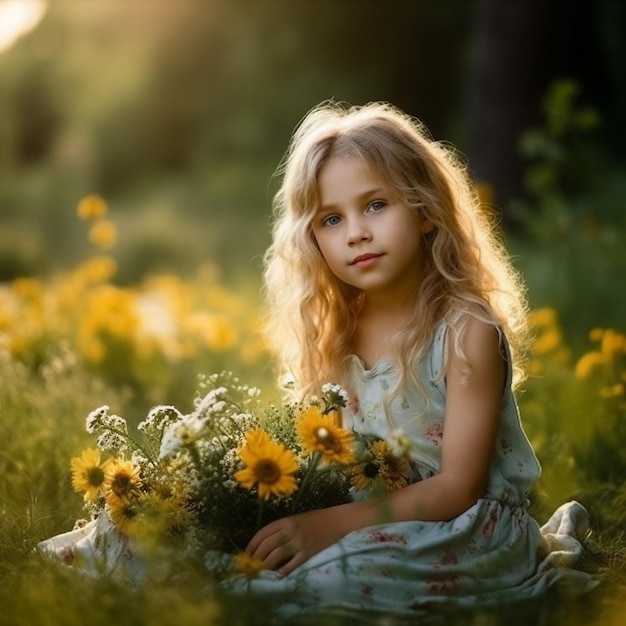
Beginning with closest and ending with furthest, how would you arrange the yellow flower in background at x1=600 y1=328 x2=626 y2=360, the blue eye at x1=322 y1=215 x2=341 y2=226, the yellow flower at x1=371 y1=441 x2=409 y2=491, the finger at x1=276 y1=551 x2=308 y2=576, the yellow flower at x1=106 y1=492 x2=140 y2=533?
1. the finger at x1=276 y1=551 x2=308 y2=576
2. the yellow flower at x1=106 y1=492 x2=140 y2=533
3. the yellow flower at x1=371 y1=441 x2=409 y2=491
4. the blue eye at x1=322 y1=215 x2=341 y2=226
5. the yellow flower in background at x1=600 y1=328 x2=626 y2=360

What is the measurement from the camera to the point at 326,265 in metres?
3.14

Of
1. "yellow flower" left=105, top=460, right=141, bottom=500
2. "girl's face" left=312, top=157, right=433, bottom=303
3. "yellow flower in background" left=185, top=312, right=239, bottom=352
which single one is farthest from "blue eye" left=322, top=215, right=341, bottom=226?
"yellow flower in background" left=185, top=312, right=239, bottom=352

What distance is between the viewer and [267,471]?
237cm

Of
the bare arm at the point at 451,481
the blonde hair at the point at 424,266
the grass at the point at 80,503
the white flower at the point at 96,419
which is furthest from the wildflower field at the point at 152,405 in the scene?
the blonde hair at the point at 424,266

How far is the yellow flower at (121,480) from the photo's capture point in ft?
8.54

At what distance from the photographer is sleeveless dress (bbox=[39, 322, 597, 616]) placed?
2420 mm

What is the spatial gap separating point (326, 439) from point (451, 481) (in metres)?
0.45

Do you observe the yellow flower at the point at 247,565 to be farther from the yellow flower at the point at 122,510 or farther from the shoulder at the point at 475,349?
the shoulder at the point at 475,349

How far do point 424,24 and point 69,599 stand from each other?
14316 millimetres

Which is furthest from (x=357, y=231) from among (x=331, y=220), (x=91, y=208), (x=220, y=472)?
(x=91, y=208)

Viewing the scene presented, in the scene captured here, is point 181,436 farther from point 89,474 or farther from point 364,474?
point 364,474

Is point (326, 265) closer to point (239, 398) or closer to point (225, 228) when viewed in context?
point (239, 398)

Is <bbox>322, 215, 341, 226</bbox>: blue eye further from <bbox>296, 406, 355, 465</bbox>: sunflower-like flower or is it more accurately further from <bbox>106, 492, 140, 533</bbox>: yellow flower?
<bbox>106, 492, 140, 533</bbox>: yellow flower

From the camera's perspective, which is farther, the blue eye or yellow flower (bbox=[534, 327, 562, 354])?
yellow flower (bbox=[534, 327, 562, 354])
